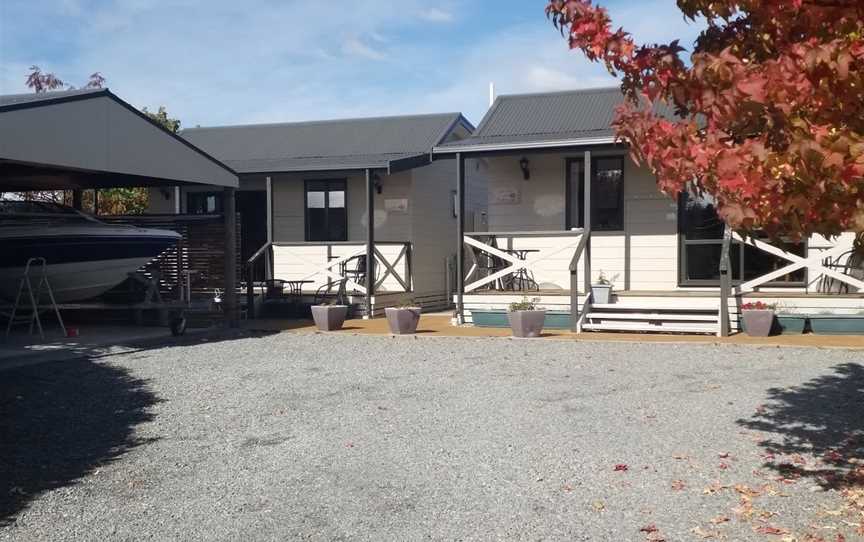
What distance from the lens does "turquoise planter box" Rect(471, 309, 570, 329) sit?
13.1 m

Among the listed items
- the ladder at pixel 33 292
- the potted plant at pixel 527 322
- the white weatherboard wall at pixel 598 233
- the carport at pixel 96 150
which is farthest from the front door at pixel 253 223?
the potted plant at pixel 527 322

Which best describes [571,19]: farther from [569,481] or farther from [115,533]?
[115,533]

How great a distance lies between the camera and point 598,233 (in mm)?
14297

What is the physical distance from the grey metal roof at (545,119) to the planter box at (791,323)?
373 centimetres

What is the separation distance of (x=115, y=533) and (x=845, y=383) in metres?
6.89

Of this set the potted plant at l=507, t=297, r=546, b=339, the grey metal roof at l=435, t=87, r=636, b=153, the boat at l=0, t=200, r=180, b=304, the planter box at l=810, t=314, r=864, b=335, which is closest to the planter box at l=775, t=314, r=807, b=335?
the planter box at l=810, t=314, r=864, b=335

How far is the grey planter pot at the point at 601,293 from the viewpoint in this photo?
13.2 metres

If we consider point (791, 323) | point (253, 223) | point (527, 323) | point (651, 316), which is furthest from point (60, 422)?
point (253, 223)

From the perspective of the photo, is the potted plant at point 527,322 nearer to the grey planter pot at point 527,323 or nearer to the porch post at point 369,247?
the grey planter pot at point 527,323

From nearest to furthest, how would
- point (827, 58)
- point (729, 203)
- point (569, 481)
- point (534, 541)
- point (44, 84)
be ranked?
1. point (827, 58)
2. point (729, 203)
3. point (534, 541)
4. point (569, 481)
5. point (44, 84)

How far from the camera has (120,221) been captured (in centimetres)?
1432

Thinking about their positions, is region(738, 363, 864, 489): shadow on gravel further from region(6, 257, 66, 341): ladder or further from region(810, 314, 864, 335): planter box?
region(6, 257, 66, 341): ladder

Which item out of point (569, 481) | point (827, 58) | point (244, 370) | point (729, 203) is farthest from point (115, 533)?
point (244, 370)

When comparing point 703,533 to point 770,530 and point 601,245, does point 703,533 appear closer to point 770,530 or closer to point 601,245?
point 770,530
